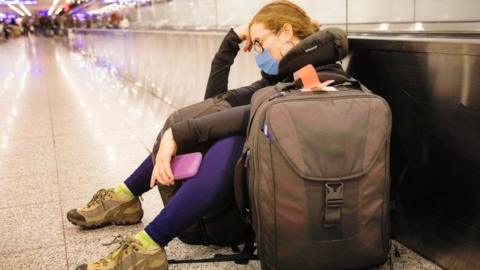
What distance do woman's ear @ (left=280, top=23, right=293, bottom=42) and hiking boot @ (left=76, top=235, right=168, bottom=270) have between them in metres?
0.91

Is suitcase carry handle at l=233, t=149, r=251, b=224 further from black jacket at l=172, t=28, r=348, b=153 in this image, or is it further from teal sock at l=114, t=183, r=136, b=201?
teal sock at l=114, t=183, r=136, b=201

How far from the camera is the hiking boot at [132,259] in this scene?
5.83 feet

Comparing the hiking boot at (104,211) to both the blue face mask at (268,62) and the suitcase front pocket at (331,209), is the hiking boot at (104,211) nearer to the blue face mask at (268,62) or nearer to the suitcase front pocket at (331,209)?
the blue face mask at (268,62)

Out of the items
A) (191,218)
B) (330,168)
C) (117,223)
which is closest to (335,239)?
(330,168)

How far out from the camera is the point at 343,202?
1.61m

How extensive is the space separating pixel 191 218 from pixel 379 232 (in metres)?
0.64

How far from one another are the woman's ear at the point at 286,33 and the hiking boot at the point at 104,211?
3.29ft

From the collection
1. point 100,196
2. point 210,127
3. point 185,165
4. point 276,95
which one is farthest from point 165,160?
point 100,196

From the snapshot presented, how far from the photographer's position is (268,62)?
209 centimetres

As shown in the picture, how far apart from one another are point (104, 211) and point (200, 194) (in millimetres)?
774

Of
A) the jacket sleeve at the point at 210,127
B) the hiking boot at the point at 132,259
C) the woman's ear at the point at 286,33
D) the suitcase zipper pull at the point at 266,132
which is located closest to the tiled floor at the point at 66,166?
the hiking boot at the point at 132,259

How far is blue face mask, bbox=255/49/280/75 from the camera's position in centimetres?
207

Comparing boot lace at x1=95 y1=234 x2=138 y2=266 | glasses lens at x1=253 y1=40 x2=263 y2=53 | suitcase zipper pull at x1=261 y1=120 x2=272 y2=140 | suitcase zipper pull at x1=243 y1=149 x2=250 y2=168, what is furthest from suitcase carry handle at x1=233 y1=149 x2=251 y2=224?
glasses lens at x1=253 y1=40 x2=263 y2=53

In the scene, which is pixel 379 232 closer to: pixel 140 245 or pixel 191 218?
pixel 191 218
